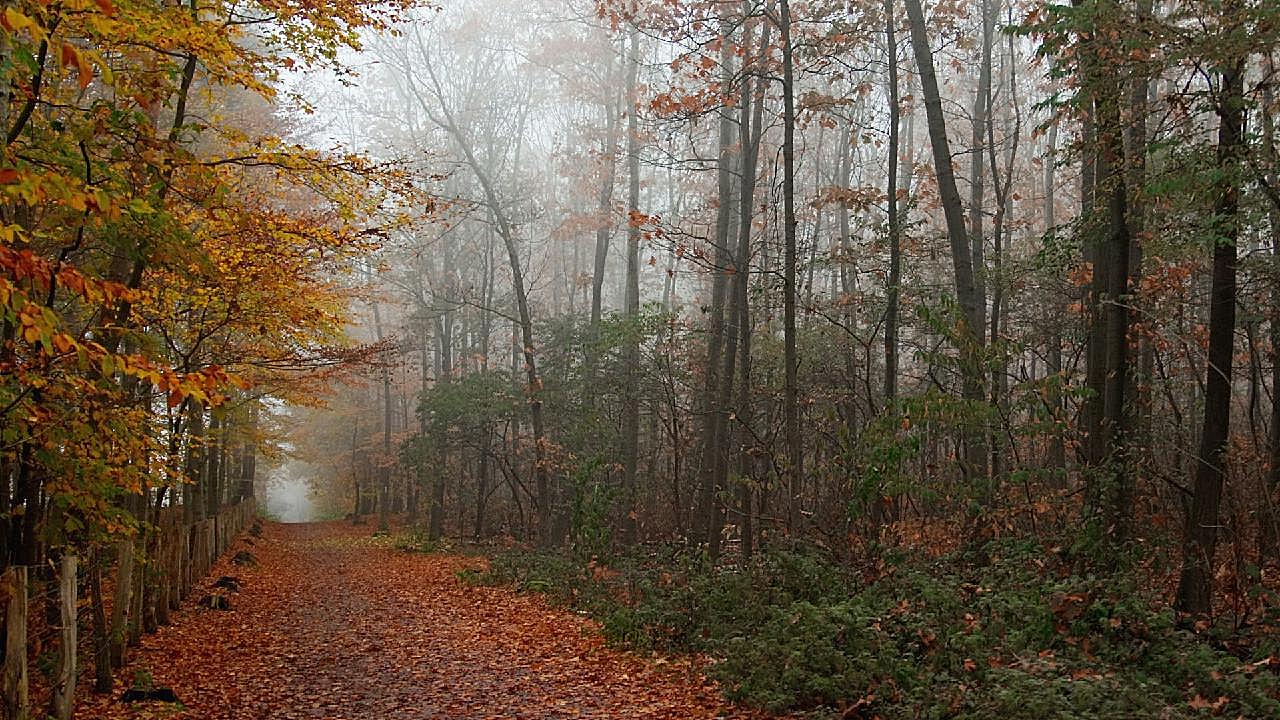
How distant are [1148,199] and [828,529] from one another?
4.76 metres

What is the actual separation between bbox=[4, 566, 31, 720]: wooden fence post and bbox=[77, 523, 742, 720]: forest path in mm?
1567

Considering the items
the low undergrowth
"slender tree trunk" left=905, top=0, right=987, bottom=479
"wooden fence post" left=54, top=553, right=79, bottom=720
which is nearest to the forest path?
the low undergrowth

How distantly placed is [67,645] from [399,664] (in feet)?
11.2

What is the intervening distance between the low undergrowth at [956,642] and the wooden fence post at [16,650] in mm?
4829

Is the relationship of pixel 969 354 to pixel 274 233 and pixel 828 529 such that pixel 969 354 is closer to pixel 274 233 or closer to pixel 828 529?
pixel 828 529

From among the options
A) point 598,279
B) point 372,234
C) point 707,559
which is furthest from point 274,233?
point 598,279

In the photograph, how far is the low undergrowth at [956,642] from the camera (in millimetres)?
5066

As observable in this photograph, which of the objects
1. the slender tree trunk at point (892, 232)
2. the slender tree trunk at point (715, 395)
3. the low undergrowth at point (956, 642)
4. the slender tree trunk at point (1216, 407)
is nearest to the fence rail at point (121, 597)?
the low undergrowth at point (956, 642)

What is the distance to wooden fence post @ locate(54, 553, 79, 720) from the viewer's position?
623 centimetres

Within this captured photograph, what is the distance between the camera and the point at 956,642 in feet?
20.4

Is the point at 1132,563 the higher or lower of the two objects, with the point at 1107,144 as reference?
lower

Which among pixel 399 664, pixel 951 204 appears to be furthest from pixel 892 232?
pixel 399 664

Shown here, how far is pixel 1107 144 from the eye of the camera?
26.4ft

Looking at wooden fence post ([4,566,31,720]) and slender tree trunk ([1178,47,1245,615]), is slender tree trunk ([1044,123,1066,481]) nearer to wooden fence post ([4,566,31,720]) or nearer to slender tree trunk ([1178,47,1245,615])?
slender tree trunk ([1178,47,1245,615])
